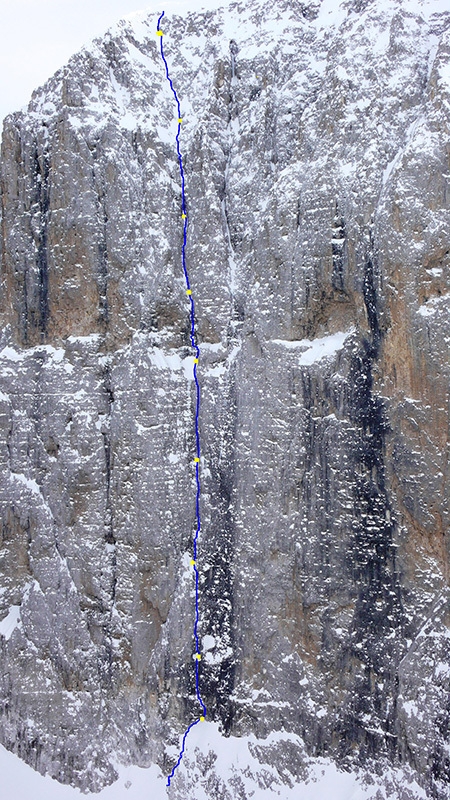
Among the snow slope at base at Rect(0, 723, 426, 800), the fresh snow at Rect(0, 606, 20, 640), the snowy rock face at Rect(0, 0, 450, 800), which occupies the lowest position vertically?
the snow slope at base at Rect(0, 723, 426, 800)

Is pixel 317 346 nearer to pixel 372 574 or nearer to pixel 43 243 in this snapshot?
pixel 372 574

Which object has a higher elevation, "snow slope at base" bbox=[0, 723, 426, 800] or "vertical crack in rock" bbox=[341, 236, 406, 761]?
"vertical crack in rock" bbox=[341, 236, 406, 761]

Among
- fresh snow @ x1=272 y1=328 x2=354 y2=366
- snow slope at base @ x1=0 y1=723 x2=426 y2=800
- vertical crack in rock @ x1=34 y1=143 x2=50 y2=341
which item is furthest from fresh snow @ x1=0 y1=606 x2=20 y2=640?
fresh snow @ x1=272 y1=328 x2=354 y2=366

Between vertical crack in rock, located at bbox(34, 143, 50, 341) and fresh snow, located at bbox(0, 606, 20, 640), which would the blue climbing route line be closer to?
vertical crack in rock, located at bbox(34, 143, 50, 341)

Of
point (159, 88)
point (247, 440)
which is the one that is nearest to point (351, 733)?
point (247, 440)

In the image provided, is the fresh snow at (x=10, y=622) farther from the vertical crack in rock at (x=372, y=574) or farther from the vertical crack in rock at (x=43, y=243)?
the vertical crack in rock at (x=372, y=574)

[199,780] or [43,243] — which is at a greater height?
[43,243]

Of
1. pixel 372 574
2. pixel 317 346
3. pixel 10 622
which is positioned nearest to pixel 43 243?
pixel 317 346

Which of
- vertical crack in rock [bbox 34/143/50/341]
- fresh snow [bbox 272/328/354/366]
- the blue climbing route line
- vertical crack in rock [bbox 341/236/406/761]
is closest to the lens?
vertical crack in rock [bbox 341/236/406/761]
